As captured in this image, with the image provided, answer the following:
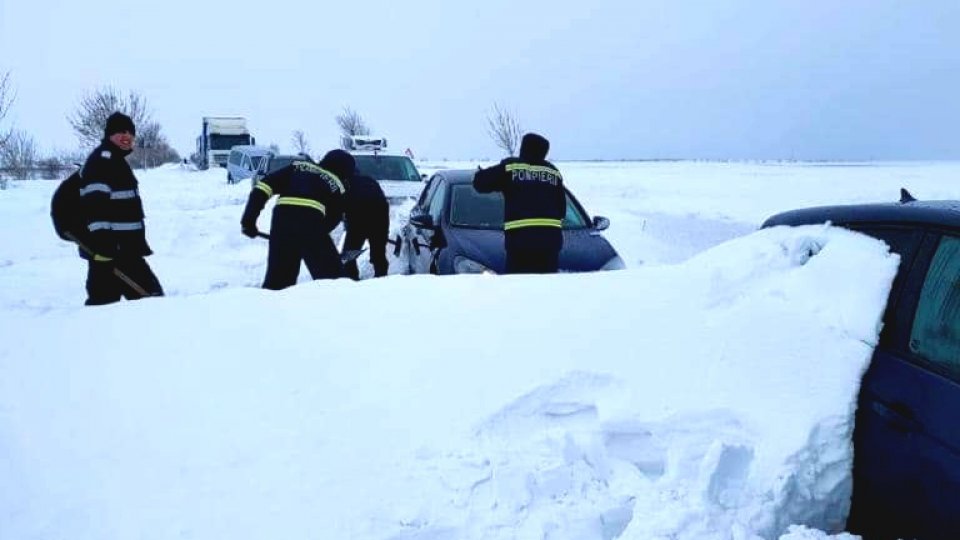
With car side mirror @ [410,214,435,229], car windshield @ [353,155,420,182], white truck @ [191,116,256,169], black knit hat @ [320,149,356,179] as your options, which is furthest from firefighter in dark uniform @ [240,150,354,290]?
white truck @ [191,116,256,169]

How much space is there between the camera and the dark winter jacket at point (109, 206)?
16.8ft

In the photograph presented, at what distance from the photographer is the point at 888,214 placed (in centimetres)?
275

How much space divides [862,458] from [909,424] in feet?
0.73

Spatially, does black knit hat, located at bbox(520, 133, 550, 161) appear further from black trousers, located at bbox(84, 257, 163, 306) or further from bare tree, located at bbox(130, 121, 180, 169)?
bare tree, located at bbox(130, 121, 180, 169)

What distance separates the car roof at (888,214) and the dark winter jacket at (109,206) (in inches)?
176

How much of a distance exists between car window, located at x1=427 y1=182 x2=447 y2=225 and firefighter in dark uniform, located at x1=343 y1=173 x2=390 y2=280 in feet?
1.74

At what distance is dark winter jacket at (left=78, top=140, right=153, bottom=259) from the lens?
513 centimetres

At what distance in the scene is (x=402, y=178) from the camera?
43.6 feet

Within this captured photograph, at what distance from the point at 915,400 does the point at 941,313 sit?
32cm

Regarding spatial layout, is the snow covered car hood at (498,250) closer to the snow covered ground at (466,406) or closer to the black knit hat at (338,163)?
the black knit hat at (338,163)

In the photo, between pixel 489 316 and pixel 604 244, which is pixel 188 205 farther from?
pixel 489 316

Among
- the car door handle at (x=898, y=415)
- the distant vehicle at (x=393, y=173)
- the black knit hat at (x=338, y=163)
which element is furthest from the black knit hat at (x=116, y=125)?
the distant vehicle at (x=393, y=173)

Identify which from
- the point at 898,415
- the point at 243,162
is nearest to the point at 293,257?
the point at 898,415

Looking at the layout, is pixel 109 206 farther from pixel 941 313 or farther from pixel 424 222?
pixel 941 313
